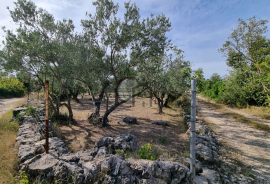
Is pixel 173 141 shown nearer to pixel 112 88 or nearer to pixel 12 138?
pixel 112 88

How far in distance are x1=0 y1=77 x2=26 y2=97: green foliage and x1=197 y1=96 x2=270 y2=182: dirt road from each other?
2534 centimetres

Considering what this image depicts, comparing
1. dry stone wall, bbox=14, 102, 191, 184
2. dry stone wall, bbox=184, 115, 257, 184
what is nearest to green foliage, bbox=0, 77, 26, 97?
dry stone wall, bbox=14, 102, 191, 184

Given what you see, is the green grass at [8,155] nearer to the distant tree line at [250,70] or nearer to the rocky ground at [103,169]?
the rocky ground at [103,169]

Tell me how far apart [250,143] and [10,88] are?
2855 cm

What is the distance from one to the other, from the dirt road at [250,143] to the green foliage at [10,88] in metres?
25.3

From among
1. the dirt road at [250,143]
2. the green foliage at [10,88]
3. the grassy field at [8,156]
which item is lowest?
the dirt road at [250,143]

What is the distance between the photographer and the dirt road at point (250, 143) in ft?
15.8

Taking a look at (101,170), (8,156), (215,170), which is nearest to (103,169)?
(101,170)

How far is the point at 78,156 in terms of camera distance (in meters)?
3.67

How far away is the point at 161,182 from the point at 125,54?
602 centimetres

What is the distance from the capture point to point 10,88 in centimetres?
2256

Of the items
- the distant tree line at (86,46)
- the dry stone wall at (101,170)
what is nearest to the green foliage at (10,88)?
the distant tree line at (86,46)

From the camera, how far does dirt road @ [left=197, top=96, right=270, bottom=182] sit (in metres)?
4.82

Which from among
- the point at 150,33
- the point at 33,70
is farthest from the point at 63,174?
the point at 150,33
